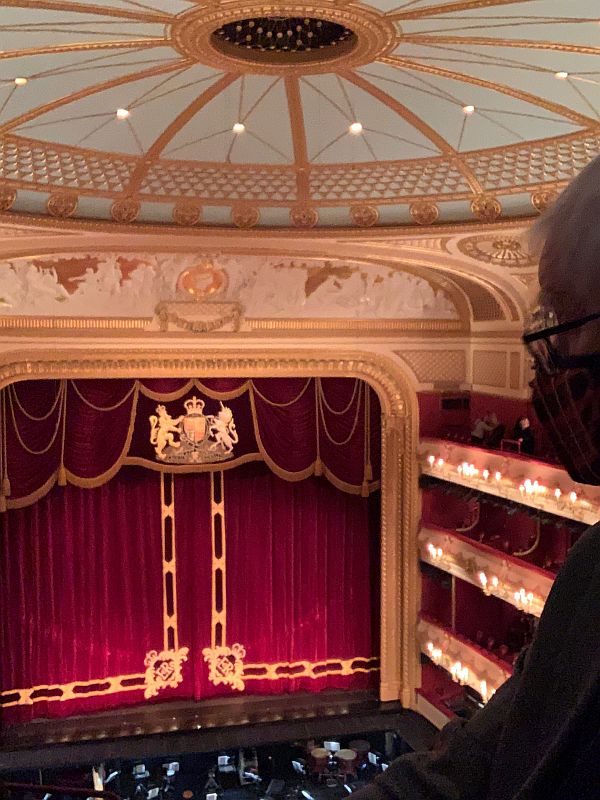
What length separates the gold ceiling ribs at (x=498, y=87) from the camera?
5020 mm

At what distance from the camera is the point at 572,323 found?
2.67 feet

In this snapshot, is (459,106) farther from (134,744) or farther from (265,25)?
(134,744)

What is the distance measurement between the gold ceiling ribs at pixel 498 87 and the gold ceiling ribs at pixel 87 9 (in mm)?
1539

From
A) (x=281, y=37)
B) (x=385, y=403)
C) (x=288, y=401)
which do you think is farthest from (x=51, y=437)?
(x=281, y=37)

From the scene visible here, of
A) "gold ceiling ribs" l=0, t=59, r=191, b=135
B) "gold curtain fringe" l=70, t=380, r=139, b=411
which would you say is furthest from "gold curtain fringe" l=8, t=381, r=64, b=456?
"gold ceiling ribs" l=0, t=59, r=191, b=135

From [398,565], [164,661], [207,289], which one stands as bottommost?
[164,661]

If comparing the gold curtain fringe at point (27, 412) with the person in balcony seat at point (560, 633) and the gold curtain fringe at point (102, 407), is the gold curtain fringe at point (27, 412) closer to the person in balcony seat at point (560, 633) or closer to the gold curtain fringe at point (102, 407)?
the gold curtain fringe at point (102, 407)

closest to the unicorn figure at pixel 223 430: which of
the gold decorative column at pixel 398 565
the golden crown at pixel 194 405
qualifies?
the golden crown at pixel 194 405

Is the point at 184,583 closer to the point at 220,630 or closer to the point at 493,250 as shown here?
the point at 220,630

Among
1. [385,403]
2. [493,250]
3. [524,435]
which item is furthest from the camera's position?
[385,403]

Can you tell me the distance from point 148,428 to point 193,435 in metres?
0.64

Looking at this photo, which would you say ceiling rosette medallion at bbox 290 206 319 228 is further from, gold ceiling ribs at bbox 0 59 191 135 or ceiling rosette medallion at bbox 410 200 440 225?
gold ceiling ribs at bbox 0 59 191 135

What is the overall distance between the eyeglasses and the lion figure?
393 inches

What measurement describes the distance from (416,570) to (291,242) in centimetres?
545
